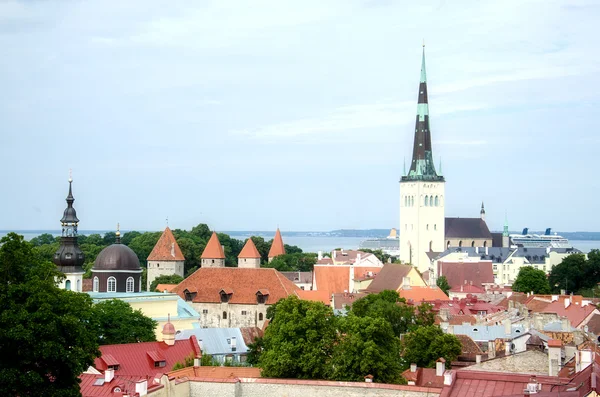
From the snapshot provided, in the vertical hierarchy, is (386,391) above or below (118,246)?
below

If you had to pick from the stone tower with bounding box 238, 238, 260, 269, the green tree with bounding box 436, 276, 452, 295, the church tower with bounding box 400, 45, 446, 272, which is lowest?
the green tree with bounding box 436, 276, 452, 295

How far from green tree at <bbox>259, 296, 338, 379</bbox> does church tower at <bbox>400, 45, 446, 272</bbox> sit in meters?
105

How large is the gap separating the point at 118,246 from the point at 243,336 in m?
12.8

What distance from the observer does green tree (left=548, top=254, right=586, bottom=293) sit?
330ft

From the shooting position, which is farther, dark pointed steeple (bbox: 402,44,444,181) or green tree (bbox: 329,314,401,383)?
dark pointed steeple (bbox: 402,44,444,181)

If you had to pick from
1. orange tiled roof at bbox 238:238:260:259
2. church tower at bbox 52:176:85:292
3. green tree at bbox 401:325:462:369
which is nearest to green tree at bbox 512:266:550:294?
orange tiled roof at bbox 238:238:260:259

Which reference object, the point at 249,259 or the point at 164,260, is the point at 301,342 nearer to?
the point at 164,260

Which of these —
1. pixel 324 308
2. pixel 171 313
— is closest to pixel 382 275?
pixel 171 313

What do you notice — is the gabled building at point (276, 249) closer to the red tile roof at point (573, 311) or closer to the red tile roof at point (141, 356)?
the red tile roof at point (573, 311)

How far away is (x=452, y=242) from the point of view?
16088 cm

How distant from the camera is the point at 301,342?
4116 cm

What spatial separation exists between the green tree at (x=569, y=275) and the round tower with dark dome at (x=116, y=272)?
46217 millimetres

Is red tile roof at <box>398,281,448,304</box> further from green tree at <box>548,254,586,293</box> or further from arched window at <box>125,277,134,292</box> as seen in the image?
arched window at <box>125,277,134,292</box>

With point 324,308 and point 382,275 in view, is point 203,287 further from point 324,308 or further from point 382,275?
point 324,308
